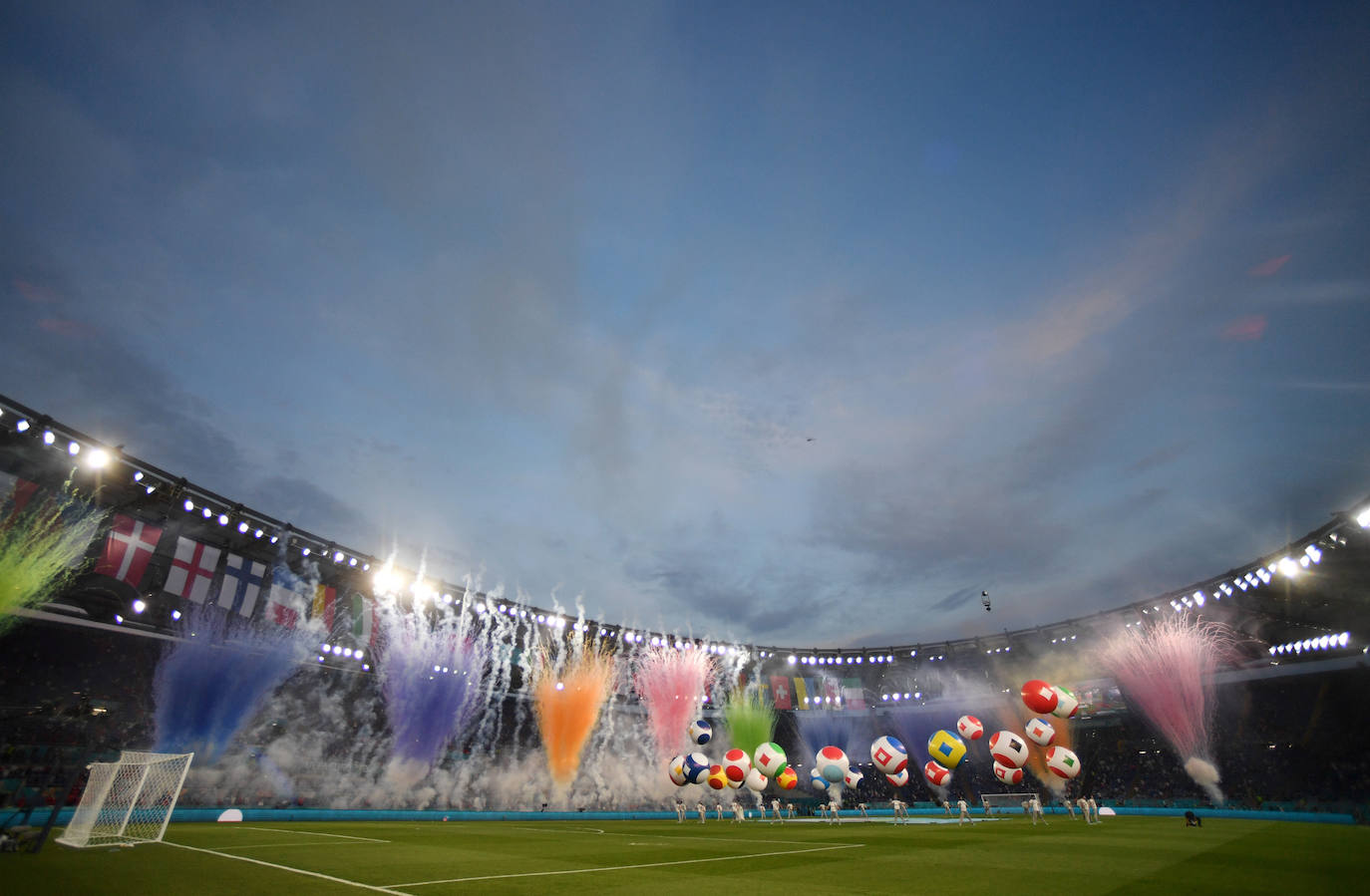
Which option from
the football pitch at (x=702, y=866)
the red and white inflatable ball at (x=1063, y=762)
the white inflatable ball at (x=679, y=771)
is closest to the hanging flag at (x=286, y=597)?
the football pitch at (x=702, y=866)

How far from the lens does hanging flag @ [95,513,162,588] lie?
2123cm

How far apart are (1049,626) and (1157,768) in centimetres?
1147

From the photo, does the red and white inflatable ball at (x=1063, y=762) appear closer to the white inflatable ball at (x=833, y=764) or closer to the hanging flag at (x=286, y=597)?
the white inflatable ball at (x=833, y=764)

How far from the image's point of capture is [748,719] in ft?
157

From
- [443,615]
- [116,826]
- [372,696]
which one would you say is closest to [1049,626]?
[443,615]

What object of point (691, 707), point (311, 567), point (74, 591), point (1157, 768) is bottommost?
point (1157, 768)

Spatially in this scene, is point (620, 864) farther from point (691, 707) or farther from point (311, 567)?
point (691, 707)

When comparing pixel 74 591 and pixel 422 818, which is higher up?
pixel 74 591

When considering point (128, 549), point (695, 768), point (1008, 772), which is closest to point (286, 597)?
point (128, 549)

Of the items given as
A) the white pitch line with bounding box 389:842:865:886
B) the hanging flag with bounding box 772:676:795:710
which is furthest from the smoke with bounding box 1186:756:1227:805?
the white pitch line with bounding box 389:842:865:886

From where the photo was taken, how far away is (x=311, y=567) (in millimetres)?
28453

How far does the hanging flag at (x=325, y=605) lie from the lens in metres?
28.8

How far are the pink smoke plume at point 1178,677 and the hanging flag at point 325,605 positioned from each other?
→ 48.6 m

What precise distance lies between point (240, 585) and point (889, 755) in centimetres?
2894
